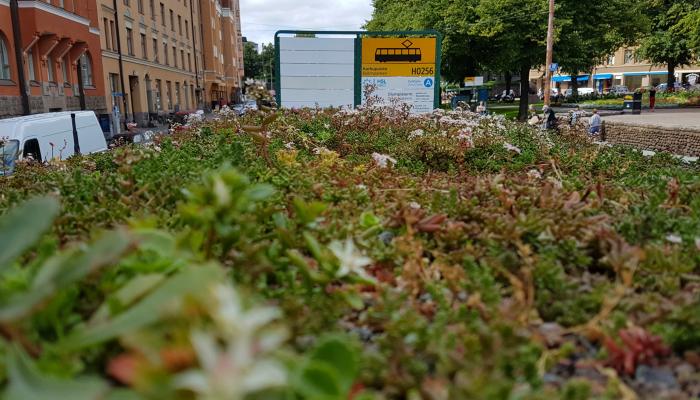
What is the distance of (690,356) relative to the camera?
5.24ft

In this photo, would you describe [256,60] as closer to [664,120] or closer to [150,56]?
[150,56]

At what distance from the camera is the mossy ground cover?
981mm

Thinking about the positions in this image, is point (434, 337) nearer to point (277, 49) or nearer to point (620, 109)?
point (277, 49)

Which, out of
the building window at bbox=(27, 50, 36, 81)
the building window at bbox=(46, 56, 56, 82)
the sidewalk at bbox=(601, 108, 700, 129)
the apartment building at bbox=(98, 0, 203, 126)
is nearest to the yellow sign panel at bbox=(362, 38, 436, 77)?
the sidewalk at bbox=(601, 108, 700, 129)

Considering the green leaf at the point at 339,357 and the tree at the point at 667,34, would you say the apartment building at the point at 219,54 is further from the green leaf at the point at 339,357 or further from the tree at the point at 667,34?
the green leaf at the point at 339,357

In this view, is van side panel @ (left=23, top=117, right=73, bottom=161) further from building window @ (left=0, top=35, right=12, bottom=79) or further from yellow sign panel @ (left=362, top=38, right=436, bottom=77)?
building window @ (left=0, top=35, right=12, bottom=79)

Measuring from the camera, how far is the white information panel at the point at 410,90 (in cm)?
1421

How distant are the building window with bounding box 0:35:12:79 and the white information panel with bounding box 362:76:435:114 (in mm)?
15376

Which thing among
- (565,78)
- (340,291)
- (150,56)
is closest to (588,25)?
(150,56)

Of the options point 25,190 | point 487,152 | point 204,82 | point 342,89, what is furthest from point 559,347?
point 204,82

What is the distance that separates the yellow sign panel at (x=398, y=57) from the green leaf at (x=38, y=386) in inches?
537

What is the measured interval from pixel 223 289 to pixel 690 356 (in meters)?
1.33

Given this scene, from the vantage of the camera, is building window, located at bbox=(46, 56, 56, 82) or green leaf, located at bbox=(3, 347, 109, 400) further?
building window, located at bbox=(46, 56, 56, 82)

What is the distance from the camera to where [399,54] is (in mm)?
14266
